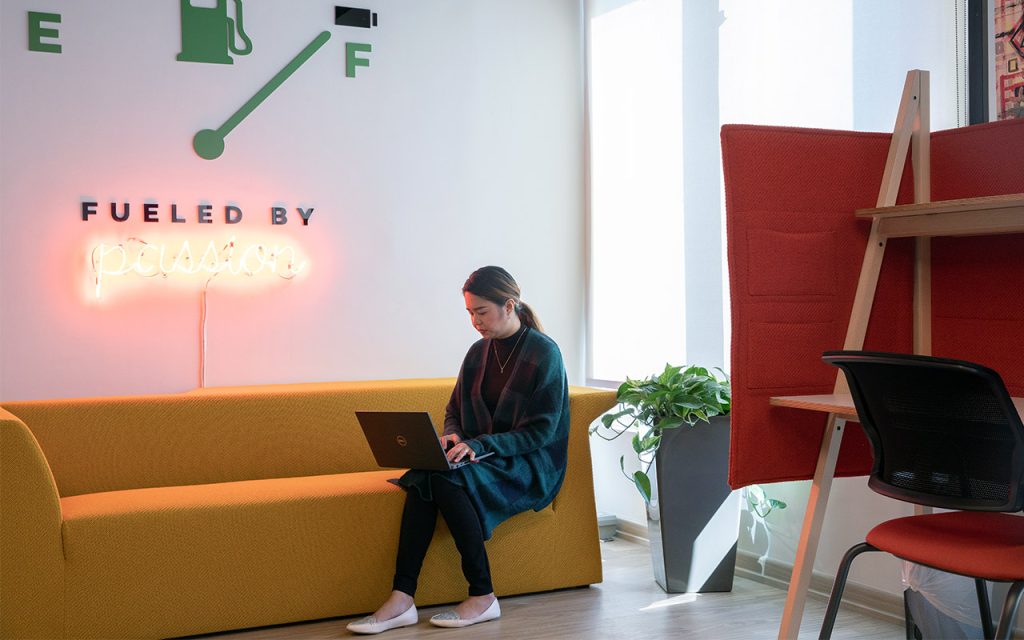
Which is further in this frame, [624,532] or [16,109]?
[624,532]

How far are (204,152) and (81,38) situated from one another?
0.64m

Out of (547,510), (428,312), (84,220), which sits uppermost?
(84,220)

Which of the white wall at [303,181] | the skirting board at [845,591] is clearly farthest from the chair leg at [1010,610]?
the white wall at [303,181]

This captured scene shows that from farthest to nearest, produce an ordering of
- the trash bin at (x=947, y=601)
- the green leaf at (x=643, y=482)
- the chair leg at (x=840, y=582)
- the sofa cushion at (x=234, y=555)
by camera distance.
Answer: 1. the green leaf at (x=643, y=482)
2. the sofa cushion at (x=234, y=555)
3. the trash bin at (x=947, y=601)
4. the chair leg at (x=840, y=582)

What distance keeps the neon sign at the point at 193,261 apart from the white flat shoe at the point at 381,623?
65.6 inches

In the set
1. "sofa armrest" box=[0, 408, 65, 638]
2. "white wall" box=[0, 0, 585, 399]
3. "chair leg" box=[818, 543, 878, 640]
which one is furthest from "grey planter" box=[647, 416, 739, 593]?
"sofa armrest" box=[0, 408, 65, 638]

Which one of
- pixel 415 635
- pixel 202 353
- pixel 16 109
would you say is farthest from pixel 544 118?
pixel 415 635

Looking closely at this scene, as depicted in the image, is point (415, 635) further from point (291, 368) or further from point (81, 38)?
point (81, 38)

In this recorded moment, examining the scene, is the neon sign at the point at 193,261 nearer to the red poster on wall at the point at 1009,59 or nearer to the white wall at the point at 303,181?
the white wall at the point at 303,181

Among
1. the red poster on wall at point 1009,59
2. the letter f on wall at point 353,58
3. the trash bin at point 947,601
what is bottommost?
the trash bin at point 947,601

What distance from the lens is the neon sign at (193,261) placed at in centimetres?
419

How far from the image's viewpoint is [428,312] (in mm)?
4805

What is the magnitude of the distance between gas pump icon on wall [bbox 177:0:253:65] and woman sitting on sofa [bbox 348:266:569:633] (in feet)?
5.27

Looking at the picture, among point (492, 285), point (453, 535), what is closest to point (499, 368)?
point (492, 285)
